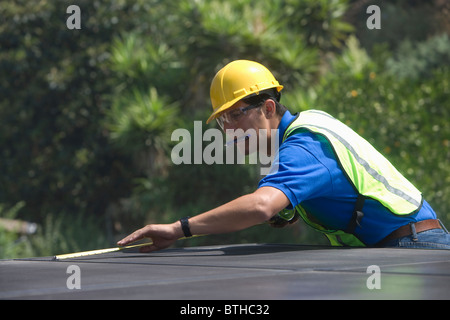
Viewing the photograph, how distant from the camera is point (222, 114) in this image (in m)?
3.61

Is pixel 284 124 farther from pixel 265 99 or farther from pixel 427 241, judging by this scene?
pixel 427 241

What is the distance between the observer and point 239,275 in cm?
215

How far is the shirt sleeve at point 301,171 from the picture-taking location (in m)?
3.03

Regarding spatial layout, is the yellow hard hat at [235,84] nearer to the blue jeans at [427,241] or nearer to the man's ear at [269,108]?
the man's ear at [269,108]

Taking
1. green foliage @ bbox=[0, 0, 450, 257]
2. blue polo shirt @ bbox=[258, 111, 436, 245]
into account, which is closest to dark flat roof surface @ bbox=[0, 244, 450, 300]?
blue polo shirt @ bbox=[258, 111, 436, 245]

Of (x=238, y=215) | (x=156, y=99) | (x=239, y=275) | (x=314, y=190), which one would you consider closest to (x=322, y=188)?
(x=314, y=190)

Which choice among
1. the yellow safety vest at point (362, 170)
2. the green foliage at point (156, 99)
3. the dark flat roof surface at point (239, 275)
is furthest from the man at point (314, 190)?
the green foliage at point (156, 99)

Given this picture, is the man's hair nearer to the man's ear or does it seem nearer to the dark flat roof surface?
the man's ear

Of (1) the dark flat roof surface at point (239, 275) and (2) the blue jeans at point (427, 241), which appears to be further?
(2) the blue jeans at point (427, 241)

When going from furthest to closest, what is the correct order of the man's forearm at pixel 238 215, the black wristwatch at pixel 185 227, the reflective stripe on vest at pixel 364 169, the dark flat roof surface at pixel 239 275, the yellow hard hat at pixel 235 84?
the yellow hard hat at pixel 235 84, the reflective stripe on vest at pixel 364 169, the black wristwatch at pixel 185 227, the man's forearm at pixel 238 215, the dark flat roof surface at pixel 239 275

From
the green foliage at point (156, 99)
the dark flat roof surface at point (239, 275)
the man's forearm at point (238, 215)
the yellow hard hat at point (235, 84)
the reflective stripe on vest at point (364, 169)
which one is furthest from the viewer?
the green foliage at point (156, 99)

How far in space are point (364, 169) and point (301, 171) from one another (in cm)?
37

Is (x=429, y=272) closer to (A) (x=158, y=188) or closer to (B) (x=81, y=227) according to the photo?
(A) (x=158, y=188)

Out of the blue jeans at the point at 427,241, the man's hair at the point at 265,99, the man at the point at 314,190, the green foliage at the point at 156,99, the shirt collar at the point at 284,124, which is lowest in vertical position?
the blue jeans at the point at 427,241
